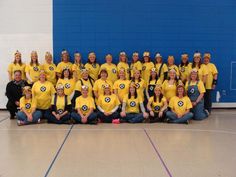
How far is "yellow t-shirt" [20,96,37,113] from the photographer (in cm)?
667

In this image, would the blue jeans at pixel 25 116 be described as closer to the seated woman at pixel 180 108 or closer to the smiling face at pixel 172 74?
the seated woman at pixel 180 108

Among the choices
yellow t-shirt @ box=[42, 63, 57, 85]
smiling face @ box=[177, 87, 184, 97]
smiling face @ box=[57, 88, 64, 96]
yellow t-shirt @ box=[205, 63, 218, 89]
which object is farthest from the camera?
yellow t-shirt @ box=[205, 63, 218, 89]

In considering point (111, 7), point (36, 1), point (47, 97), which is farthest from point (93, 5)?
point (47, 97)

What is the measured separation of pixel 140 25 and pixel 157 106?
273 centimetres

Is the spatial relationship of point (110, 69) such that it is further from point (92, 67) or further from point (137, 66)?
point (137, 66)

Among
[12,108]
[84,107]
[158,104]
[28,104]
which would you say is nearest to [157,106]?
[158,104]

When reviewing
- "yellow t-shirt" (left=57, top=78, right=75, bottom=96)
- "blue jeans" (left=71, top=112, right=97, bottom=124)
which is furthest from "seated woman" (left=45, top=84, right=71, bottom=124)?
"yellow t-shirt" (left=57, top=78, right=75, bottom=96)

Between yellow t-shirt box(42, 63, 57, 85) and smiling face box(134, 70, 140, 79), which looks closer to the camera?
smiling face box(134, 70, 140, 79)

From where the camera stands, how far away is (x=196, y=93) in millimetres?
7414

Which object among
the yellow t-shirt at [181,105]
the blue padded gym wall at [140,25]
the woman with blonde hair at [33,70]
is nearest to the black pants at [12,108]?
the woman with blonde hair at [33,70]

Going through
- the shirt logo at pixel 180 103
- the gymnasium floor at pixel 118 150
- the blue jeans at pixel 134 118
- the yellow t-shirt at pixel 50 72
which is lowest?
the gymnasium floor at pixel 118 150

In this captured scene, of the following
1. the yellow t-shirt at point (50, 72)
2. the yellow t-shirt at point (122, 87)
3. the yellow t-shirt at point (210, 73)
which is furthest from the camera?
the yellow t-shirt at point (210, 73)

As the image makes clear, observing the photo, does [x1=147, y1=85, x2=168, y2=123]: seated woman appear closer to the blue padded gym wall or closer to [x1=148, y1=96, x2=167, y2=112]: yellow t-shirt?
[x1=148, y1=96, x2=167, y2=112]: yellow t-shirt

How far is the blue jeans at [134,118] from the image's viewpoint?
6.82m
